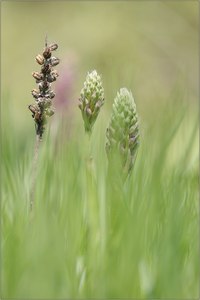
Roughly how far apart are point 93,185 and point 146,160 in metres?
0.06

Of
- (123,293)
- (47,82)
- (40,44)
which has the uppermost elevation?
(40,44)

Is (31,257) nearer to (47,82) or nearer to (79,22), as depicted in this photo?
(47,82)

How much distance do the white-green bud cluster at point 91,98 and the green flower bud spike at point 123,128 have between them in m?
0.03

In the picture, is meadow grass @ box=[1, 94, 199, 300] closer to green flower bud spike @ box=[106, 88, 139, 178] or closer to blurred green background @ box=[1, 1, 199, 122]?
green flower bud spike @ box=[106, 88, 139, 178]

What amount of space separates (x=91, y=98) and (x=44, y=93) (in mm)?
50

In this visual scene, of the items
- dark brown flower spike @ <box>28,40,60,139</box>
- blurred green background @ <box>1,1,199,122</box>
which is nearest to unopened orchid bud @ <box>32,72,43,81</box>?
dark brown flower spike @ <box>28,40,60,139</box>

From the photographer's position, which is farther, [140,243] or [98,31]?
[98,31]

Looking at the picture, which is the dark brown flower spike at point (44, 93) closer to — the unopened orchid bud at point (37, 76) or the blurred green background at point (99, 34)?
the unopened orchid bud at point (37, 76)

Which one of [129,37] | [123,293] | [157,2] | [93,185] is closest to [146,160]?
[93,185]

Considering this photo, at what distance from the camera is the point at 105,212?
596 millimetres

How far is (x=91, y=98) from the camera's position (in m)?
0.66

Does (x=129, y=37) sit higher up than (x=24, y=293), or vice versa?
(x=129, y=37)

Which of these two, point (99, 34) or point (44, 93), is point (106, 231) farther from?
point (99, 34)

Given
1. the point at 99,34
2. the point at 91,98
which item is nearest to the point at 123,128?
the point at 91,98
